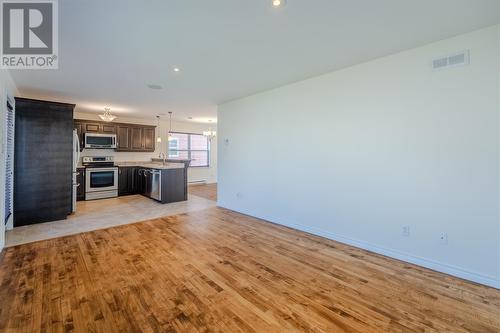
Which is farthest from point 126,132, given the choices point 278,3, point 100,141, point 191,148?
point 278,3

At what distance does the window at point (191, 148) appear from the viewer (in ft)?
29.7

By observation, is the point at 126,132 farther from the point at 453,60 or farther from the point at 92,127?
the point at 453,60

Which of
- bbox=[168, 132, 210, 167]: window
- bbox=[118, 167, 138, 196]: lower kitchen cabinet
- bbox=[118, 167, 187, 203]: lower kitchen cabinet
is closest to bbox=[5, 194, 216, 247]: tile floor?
bbox=[118, 167, 187, 203]: lower kitchen cabinet

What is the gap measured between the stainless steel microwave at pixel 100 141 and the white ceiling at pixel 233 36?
2.70 meters

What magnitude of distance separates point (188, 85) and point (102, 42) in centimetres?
171

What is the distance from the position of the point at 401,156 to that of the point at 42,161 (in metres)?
6.05

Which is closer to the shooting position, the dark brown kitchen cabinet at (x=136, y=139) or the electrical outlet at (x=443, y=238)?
the electrical outlet at (x=443, y=238)

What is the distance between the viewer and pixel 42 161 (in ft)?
14.4

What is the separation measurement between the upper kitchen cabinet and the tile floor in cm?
174

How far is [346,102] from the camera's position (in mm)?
3477

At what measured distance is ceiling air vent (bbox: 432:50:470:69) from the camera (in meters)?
2.49

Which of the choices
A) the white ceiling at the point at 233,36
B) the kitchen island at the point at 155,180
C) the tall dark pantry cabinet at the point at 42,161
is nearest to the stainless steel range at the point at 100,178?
the kitchen island at the point at 155,180

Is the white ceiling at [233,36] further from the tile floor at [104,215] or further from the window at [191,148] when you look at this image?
the window at [191,148]

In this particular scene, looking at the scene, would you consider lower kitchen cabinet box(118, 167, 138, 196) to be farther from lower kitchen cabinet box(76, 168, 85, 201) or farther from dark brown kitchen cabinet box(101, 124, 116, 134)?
dark brown kitchen cabinet box(101, 124, 116, 134)
